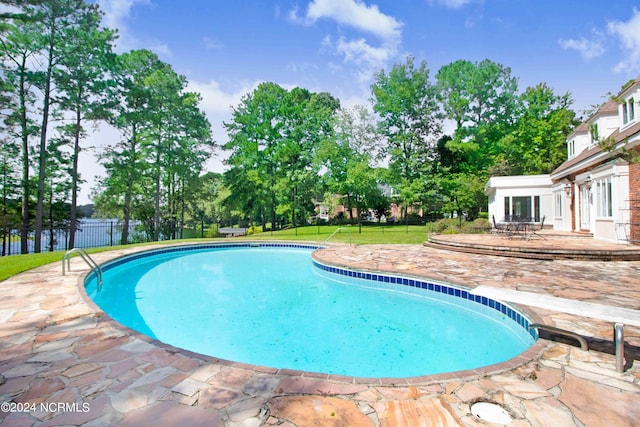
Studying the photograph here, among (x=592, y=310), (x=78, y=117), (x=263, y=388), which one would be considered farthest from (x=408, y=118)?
(x=263, y=388)

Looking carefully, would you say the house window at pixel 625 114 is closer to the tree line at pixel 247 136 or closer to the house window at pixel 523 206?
the house window at pixel 523 206

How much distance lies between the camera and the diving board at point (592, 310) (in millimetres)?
2834

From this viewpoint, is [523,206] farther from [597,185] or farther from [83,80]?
[83,80]

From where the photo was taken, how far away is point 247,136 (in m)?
28.0

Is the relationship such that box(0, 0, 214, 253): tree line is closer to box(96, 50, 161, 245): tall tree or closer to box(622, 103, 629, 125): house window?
box(96, 50, 161, 245): tall tree

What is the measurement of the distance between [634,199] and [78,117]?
26.1 m

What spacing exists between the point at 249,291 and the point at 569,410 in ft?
22.3

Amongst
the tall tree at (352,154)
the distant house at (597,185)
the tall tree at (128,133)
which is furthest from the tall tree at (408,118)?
the tall tree at (128,133)

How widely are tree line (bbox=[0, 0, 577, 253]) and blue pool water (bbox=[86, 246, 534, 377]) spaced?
12884 mm

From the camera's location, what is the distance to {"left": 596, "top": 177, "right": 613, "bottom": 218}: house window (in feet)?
35.5

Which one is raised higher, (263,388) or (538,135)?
(538,135)

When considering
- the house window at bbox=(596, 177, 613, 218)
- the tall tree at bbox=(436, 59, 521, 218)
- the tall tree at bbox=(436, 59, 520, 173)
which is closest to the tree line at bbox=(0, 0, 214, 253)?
the house window at bbox=(596, 177, 613, 218)

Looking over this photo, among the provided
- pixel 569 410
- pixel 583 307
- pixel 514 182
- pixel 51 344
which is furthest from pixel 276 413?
pixel 514 182

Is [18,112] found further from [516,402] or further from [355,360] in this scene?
[516,402]
